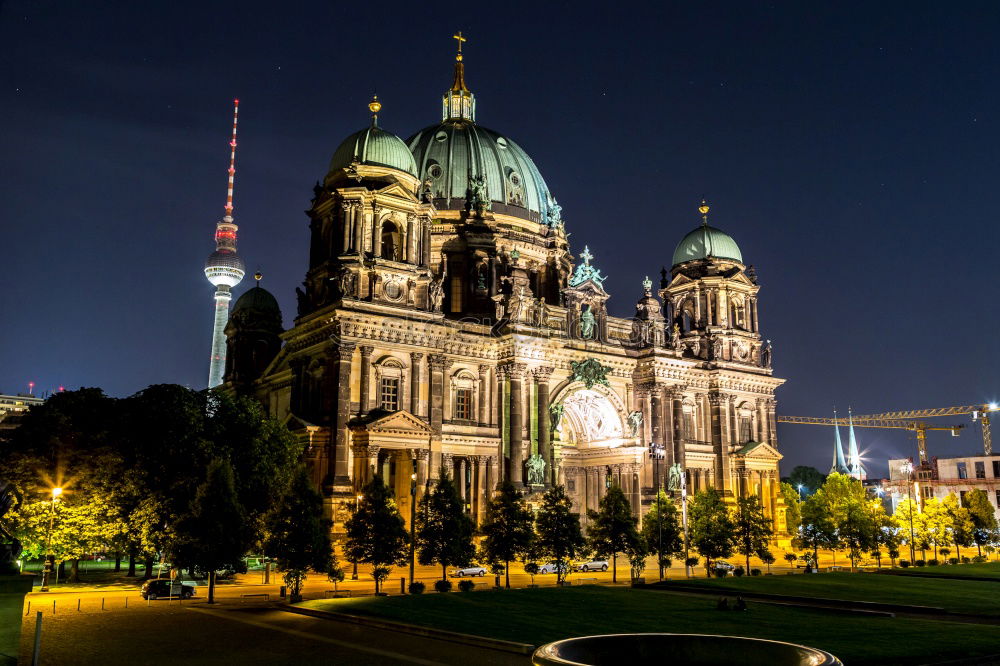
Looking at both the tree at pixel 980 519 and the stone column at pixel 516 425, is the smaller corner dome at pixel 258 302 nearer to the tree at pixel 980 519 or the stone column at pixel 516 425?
the stone column at pixel 516 425

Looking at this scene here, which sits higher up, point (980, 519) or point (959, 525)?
point (980, 519)

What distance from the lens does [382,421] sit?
6134 cm

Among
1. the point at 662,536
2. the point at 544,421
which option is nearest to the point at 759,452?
the point at 544,421

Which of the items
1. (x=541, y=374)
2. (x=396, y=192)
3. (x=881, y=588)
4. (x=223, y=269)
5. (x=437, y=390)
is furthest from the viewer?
(x=223, y=269)

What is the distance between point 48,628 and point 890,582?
41137 millimetres

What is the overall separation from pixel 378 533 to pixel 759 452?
50731mm

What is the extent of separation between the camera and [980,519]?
81.9 m

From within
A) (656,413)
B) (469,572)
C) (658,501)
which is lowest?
(469,572)

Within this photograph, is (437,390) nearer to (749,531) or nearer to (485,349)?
(485,349)

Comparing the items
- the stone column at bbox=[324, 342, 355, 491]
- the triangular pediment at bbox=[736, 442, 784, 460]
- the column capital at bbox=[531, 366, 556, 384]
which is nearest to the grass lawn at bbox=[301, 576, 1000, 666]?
the stone column at bbox=[324, 342, 355, 491]

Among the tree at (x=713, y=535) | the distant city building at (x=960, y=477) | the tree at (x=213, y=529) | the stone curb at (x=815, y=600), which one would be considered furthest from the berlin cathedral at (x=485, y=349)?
the distant city building at (x=960, y=477)

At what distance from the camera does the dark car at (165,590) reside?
42156 millimetres

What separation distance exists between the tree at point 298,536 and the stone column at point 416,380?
2080 centimetres

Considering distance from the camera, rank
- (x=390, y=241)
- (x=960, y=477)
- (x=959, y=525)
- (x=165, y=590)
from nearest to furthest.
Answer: (x=165, y=590), (x=390, y=241), (x=959, y=525), (x=960, y=477)
